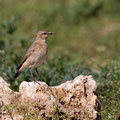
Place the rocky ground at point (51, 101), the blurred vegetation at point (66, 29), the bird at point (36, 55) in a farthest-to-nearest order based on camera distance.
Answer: the blurred vegetation at point (66, 29), the bird at point (36, 55), the rocky ground at point (51, 101)

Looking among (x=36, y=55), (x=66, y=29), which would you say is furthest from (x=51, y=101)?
(x=66, y=29)

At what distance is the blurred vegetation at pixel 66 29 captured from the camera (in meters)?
9.88

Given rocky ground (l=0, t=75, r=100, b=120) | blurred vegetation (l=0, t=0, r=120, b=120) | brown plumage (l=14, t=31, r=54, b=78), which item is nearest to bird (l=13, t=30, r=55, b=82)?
brown plumage (l=14, t=31, r=54, b=78)

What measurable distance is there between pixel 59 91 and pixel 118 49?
7.06 m

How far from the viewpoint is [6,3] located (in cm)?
1603

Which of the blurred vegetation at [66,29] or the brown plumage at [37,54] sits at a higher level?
the brown plumage at [37,54]

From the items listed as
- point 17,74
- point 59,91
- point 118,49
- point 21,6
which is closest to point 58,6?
point 21,6

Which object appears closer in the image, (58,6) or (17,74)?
(17,74)

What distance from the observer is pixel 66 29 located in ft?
47.4

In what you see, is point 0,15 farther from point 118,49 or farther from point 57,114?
point 57,114

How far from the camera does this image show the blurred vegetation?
9875 millimetres

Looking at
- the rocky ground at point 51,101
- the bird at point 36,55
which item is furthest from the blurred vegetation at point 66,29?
the rocky ground at point 51,101

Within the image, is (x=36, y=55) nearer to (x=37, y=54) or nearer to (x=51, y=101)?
(x=37, y=54)

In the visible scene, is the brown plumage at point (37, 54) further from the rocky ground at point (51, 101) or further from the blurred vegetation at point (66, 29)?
the rocky ground at point (51, 101)
